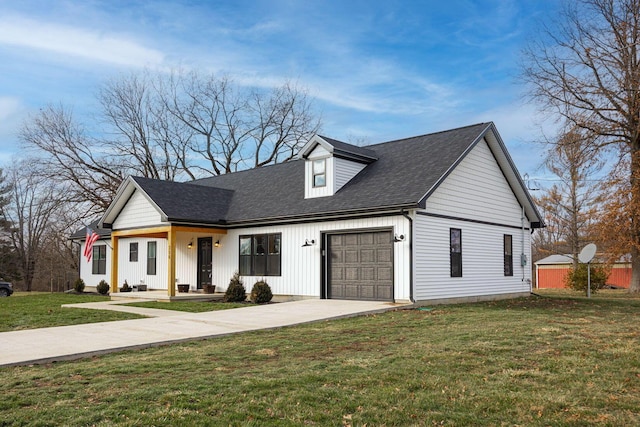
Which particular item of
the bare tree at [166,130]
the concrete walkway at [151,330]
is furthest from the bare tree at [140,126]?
the concrete walkway at [151,330]

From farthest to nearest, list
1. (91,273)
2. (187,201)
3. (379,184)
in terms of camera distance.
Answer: (91,273)
(187,201)
(379,184)

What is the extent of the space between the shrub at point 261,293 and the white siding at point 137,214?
4.84 meters

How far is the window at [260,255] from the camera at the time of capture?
63.4 feet

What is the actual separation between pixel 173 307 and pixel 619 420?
13.6m

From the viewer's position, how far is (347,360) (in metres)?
7.57

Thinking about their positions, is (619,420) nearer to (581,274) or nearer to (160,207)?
(160,207)

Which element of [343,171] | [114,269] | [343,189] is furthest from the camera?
[114,269]

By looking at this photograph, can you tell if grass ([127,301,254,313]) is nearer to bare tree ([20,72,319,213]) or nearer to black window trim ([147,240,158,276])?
black window trim ([147,240,158,276])

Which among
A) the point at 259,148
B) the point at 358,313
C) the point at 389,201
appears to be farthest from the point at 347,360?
the point at 259,148

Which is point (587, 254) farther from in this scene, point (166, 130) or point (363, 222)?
point (166, 130)

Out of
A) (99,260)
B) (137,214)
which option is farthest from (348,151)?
(99,260)

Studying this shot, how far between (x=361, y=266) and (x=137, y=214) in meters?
9.55

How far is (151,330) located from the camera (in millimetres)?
10945

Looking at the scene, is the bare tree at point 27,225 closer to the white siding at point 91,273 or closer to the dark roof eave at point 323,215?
the white siding at point 91,273
